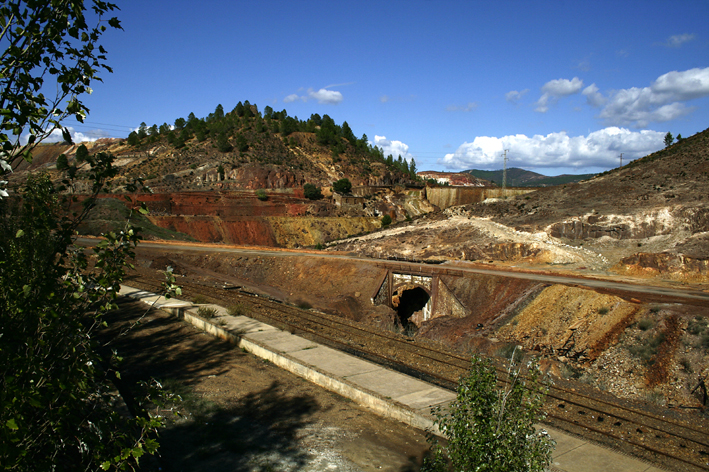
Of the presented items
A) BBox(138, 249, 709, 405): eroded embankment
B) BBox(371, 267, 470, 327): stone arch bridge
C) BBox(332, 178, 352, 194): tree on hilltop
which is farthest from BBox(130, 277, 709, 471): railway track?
BBox(332, 178, 352, 194): tree on hilltop

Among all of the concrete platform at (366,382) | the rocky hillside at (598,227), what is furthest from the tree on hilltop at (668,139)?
the concrete platform at (366,382)

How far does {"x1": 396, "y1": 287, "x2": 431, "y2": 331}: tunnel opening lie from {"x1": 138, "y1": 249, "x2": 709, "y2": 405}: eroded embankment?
3.20 meters

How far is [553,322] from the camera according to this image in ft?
69.2

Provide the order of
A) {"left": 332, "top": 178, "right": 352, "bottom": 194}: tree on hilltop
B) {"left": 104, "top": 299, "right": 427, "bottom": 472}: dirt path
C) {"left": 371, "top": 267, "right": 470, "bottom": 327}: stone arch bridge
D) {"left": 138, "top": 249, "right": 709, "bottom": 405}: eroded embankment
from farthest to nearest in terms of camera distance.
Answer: {"left": 332, "top": 178, "right": 352, "bottom": 194}: tree on hilltop
{"left": 371, "top": 267, "right": 470, "bottom": 327}: stone arch bridge
{"left": 138, "top": 249, "right": 709, "bottom": 405}: eroded embankment
{"left": 104, "top": 299, "right": 427, "bottom": 472}: dirt path

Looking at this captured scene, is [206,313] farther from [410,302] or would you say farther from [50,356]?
[410,302]

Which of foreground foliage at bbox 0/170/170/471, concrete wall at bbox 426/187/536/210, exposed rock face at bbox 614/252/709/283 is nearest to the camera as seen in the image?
foreground foliage at bbox 0/170/170/471

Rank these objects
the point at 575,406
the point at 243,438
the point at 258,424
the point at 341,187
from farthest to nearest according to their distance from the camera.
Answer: the point at 341,187 < the point at 575,406 < the point at 258,424 < the point at 243,438

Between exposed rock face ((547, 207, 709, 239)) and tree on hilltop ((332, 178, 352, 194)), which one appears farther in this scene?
tree on hilltop ((332, 178, 352, 194))

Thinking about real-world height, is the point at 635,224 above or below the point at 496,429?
above

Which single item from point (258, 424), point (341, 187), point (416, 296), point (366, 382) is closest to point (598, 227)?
point (416, 296)

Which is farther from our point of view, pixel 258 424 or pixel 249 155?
pixel 249 155

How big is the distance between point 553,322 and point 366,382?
43.7ft

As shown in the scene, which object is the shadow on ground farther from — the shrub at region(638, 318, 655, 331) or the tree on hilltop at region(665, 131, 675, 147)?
the tree on hilltop at region(665, 131, 675, 147)

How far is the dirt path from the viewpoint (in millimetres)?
7887
